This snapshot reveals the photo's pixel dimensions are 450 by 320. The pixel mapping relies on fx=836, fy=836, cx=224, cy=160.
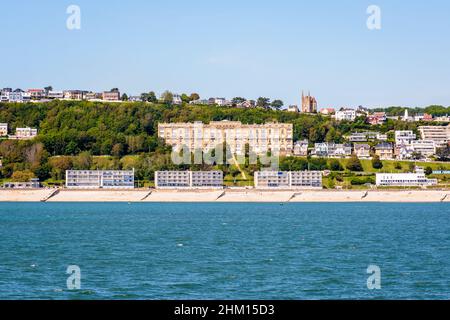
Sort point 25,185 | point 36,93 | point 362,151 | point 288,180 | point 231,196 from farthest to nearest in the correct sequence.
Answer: point 36,93 → point 362,151 → point 288,180 → point 25,185 → point 231,196

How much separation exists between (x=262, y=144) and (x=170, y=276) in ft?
370

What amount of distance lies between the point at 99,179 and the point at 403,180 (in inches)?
1577

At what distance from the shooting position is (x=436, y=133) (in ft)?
504

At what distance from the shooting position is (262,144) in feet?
445

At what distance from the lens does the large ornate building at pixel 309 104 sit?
17788 centimetres

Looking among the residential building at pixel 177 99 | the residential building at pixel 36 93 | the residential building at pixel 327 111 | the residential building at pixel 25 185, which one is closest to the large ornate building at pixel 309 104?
the residential building at pixel 327 111

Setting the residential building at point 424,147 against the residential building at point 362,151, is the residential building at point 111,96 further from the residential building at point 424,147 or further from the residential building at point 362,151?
the residential building at point 424,147

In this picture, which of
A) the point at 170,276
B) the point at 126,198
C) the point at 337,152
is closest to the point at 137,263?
the point at 170,276

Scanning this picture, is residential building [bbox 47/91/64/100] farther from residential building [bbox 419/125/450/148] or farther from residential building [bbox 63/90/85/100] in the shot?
residential building [bbox 419/125/450/148]

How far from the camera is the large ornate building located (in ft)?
584

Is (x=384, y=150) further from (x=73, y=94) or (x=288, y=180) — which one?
(x=73, y=94)

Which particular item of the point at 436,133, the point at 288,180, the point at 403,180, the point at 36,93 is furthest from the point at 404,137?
the point at 36,93
